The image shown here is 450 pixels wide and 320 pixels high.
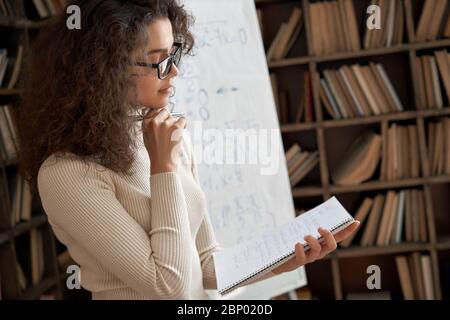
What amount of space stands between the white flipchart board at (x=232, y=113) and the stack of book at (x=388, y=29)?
1.98 ft

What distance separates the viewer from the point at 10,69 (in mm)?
2279

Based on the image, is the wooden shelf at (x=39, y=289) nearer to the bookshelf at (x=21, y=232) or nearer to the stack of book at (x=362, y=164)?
the bookshelf at (x=21, y=232)

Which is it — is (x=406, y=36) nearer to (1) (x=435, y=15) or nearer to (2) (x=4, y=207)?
(1) (x=435, y=15)

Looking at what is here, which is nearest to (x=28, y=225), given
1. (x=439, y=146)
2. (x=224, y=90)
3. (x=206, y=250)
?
(x=224, y=90)

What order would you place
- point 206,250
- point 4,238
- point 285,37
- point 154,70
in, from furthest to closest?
1. point 285,37
2. point 4,238
3. point 206,250
4. point 154,70

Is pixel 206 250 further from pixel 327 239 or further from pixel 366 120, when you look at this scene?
pixel 366 120

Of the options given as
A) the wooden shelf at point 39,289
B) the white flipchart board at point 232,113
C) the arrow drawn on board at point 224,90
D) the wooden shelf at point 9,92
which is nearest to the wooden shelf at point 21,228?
the wooden shelf at point 39,289

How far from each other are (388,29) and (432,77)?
0.27 m

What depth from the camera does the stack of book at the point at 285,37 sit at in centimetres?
262

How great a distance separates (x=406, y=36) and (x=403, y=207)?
74 cm

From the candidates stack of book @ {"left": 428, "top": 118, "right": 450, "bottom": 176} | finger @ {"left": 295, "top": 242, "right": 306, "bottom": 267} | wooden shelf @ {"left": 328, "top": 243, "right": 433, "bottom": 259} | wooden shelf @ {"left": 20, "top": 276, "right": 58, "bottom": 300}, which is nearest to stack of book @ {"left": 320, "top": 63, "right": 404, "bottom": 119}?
stack of book @ {"left": 428, "top": 118, "right": 450, "bottom": 176}

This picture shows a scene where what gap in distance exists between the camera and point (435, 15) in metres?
2.49

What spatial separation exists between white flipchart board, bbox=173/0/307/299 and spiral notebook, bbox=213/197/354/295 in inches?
A: 38.4

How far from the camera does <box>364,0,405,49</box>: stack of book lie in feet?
8.10
